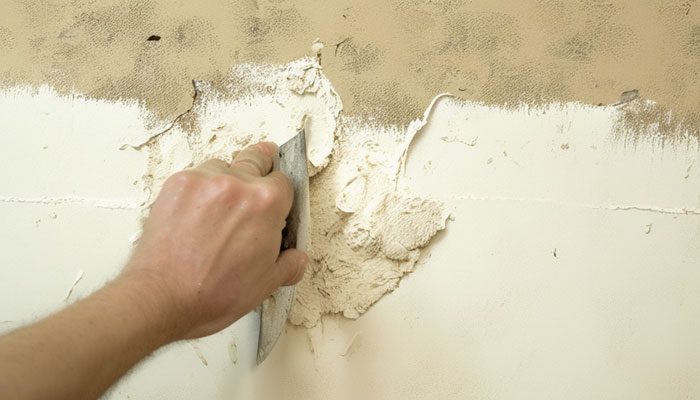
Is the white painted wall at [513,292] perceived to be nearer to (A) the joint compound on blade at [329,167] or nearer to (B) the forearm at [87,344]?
(A) the joint compound on blade at [329,167]

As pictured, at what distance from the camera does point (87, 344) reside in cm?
74

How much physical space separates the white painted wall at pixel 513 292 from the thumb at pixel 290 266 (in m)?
0.17

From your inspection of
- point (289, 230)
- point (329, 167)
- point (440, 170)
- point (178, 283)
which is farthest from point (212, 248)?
point (440, 170)

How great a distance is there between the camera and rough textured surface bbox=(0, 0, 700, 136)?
114 cm

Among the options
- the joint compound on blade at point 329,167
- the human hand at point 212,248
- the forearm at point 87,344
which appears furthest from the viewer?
the joint compound on blade at point 329,167

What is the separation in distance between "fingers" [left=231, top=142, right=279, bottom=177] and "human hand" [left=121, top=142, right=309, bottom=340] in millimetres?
32

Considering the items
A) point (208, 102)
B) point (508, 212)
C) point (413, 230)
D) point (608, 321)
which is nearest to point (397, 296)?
point (413, 230)

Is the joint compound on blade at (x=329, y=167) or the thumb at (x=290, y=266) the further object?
the joint compound on blade at (x=329, y=167)

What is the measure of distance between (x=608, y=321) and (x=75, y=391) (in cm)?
89

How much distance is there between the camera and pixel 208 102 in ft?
3.84

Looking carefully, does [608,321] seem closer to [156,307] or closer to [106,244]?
[156,307]

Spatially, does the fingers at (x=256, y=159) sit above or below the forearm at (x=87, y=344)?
above

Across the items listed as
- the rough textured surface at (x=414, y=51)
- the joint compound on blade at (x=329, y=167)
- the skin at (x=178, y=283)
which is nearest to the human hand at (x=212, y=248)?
the skin at (x=178, y=283)

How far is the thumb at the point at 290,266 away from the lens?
967 mm
